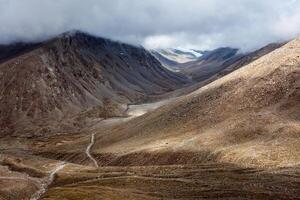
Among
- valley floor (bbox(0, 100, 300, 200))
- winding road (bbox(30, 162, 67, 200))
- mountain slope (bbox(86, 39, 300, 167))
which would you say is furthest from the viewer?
mountain slope (bbox(86, 39, 300, 167))

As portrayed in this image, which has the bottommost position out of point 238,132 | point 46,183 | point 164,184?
point 164,184

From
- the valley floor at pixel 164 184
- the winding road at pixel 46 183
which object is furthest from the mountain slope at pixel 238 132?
the winding road at pixel 46 183

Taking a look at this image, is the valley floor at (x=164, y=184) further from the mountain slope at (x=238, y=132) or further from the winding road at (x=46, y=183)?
the mountain slope at (x=238, y=132)

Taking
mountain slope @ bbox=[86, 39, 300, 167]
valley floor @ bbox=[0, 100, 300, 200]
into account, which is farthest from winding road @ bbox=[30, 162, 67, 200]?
mountain slope @ bbox=[86, 39, 300, 167]

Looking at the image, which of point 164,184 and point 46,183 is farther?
point 46,183

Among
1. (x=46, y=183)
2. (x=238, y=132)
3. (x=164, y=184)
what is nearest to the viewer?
(x=164, y=184)

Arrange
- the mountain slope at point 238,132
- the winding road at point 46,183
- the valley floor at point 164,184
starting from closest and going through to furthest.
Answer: the valley floor at point 164,184 → the winding road at point 46,183 → the mountain slope at point 238,132

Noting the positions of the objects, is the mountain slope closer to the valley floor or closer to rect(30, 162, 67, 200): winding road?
the valley floor

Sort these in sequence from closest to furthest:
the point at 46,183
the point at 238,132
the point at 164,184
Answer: the point at 164,184, the point at 46,183, the point at 238,132

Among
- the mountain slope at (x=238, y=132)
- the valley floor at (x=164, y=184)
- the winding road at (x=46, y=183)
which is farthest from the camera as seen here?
the mountain slope at (x=238, y=132)

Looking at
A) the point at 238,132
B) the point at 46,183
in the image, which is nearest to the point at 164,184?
the point at 46,183

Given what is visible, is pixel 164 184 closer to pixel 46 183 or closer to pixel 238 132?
pixel 46 183
